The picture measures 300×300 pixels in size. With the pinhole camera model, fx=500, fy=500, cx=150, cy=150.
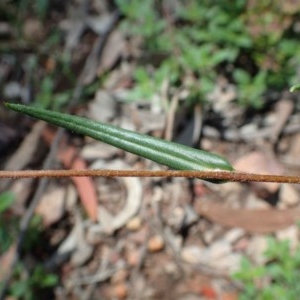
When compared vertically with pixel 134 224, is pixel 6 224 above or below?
above

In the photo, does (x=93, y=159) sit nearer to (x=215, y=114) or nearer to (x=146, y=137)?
(x=215, y=114)

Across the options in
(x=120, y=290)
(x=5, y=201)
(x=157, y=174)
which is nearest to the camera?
(x=157, y=174)

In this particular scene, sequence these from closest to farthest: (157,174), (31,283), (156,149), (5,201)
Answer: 1. (157,174)
2. (156,149)
3. (5,201)
4. (31,283)

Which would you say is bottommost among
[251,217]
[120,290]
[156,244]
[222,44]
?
[120,290]

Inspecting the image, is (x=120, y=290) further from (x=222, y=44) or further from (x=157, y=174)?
(x=157, y=174)

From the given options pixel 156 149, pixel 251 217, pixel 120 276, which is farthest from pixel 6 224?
pixel 156 149

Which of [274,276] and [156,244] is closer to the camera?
[274,276]
